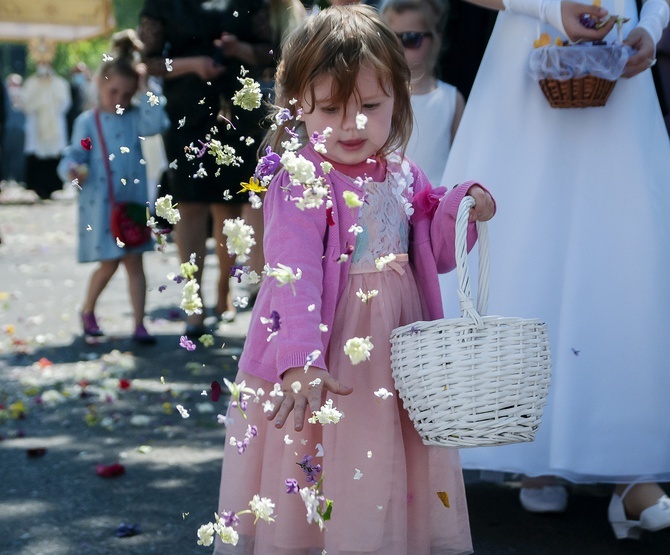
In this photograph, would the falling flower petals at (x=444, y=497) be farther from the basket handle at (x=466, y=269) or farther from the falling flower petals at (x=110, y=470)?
the falling flower petals at (x=110, y=470)

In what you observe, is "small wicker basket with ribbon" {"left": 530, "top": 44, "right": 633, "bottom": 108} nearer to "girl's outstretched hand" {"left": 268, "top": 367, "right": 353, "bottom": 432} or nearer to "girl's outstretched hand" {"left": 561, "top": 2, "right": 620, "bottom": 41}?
"girl's outstretched hand" {"left": 561, "top": 2, "right": 620, "bottom": 41}

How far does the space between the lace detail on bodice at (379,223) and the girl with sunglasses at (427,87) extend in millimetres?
1511

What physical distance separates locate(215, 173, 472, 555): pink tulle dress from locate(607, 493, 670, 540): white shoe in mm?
868

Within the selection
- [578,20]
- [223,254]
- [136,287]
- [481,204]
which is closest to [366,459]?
[481,204]

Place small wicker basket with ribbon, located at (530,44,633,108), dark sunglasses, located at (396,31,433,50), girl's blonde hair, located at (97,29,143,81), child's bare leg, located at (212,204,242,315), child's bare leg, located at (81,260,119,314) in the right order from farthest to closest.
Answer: child's bare leg, located at (81,260,119,314)
girl's blonde hair, located at (97,29,143,81)
child's bare leg, located at (212,204,242,315)
dark sunglasses, located at (396,31,433,50)
small wicker basket with ribbon, located at (530,44,633,108)

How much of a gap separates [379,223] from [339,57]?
1.41 ft

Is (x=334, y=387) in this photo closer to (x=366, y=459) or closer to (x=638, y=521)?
(x=366, y=459)

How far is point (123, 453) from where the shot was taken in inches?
190

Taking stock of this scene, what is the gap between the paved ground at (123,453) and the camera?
379 cm

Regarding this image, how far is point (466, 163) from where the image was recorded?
13.0 ft

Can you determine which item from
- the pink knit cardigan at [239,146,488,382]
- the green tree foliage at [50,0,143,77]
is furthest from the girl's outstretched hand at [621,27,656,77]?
the green tree foliage at [50,0,143,77]

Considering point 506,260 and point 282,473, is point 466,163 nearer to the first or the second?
point 506,260

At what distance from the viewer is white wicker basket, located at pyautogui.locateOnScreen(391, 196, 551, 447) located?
257 cm

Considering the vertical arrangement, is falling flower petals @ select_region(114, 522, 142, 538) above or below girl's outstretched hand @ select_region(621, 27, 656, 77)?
below
